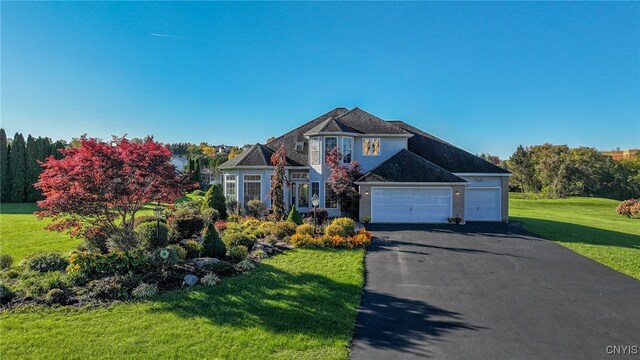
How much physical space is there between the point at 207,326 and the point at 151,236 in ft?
19.4

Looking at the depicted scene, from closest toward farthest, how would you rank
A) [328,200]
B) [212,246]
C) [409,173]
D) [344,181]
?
[212,246], [344,181], [409,173], [328,200]

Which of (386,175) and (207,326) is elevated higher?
(386,175)

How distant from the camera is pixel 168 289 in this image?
8.12 meters

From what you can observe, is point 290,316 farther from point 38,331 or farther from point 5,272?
point 5,272

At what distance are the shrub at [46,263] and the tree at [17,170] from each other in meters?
32.0

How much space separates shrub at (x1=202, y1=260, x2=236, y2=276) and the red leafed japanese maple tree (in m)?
2.52

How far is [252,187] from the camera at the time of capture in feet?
74.4

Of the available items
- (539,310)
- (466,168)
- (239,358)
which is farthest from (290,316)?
(466,168)

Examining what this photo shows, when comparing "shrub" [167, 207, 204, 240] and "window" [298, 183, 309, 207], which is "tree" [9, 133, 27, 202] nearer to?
"window" [298, 183, 309, 207]

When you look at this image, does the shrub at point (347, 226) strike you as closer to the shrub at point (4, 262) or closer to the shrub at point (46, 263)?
the shrub at point (46, 263)

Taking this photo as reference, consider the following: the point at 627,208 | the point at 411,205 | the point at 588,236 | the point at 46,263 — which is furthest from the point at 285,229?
the point at 627,208

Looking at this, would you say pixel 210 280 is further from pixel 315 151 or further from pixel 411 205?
pixel 315 151

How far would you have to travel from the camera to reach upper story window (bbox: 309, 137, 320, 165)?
72.3 ft

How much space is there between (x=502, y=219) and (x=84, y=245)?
22588mm
